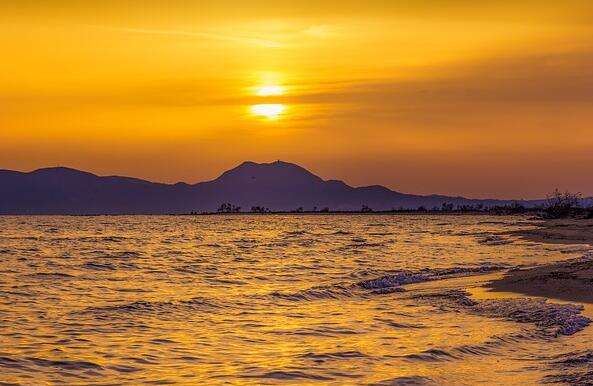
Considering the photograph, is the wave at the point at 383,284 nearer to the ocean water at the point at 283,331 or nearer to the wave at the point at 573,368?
the ocean water at the point at 283,331

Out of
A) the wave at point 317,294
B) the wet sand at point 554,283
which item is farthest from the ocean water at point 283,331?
the wet sand at point 554,283

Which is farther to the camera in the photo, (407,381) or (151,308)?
(151,308)

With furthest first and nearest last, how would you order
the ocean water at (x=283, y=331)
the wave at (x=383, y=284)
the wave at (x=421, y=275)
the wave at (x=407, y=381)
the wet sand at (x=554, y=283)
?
the wave at (x=421, y=275) < the wave at (x=383, y=284) < the wet sand at (x=554, y=283) < the ocean water at (x=283, y=331) < the wave at (x=407, y=381)

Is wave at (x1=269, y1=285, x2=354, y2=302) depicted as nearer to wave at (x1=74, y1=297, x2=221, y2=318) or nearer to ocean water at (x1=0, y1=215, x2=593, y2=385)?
ocean water at (x1=0, y1=215, x2=593, y2=385)

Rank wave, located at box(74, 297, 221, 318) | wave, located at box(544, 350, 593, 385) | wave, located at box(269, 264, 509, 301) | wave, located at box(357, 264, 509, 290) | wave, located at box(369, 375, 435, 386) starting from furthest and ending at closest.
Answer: wave, located at box(357, 264, 509, 290)
wave, located at box(269, 264, 509, 301)
wave, located at box(74, 297, 221, 318)
wave, located at box(369, 375, 435, 386)
wave, located at box(544, 350, 593, 385)

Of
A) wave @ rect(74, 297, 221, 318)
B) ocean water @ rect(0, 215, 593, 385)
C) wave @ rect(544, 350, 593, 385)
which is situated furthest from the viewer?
wave @ rect(74, 297, 221, 318)

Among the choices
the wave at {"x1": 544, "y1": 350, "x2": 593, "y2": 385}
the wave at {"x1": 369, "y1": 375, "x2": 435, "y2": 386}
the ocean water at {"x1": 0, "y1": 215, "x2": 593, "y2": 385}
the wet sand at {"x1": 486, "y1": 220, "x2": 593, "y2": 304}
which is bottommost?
the wave at {"x1": 369, "y1": 375, "x2": 435, "y2": 386}

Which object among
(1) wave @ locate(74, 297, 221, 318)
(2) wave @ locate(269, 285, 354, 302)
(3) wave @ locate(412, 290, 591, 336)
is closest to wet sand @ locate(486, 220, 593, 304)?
(3) wave @ locate(412, 290, 591, 336)

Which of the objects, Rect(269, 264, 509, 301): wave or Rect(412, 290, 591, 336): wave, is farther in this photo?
Rect(269, 264, 509, 301): wave

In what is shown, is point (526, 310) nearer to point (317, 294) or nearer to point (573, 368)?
point (573, 368)

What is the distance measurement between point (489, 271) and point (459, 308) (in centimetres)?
1520

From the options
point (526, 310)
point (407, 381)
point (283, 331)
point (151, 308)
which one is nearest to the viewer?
point (407, 381)

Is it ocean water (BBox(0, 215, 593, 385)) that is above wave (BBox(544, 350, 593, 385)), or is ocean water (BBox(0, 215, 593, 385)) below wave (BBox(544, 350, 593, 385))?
below

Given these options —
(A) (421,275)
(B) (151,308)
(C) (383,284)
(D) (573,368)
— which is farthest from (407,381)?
(A) (421,275)
